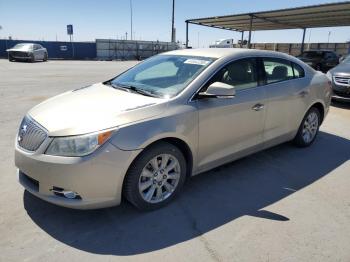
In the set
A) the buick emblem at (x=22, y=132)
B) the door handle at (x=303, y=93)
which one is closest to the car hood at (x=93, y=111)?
the buick emblem at (x=22, y=132)

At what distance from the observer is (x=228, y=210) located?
11.3ft

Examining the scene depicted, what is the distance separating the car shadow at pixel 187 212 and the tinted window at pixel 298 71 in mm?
1372

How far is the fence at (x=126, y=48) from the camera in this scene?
37.8 metres

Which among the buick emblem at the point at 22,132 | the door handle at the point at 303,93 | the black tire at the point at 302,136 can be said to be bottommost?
the black tire at the point at 302,136

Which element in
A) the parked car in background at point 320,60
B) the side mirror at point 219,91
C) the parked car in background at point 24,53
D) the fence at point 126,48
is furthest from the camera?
the fence at point 126,48

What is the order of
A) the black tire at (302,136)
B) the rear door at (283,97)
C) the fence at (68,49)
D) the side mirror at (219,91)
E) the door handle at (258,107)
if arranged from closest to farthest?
the side mirror at (219,91) → the door handle at (258,107) → the rear door at (283,97) → the black tire at (302,136) → the fence at (68,49)

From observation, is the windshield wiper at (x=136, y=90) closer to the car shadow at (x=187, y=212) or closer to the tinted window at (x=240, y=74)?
the tinted window at (x=240, y=74)

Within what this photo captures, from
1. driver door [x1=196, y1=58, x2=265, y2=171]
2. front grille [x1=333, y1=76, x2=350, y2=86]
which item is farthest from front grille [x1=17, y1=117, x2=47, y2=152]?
front grille [x1=333, y1=76, x2=350, y2=86]

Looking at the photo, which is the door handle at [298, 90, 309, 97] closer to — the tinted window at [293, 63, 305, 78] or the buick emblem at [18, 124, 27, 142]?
the tinted window at [293, 63, 305, 78]

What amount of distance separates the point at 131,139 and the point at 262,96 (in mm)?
2087

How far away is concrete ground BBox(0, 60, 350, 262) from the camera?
274cm

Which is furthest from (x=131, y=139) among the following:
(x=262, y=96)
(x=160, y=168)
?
(x=262, y=96)

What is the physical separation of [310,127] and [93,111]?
382 centimetres

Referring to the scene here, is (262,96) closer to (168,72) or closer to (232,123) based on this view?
(232,123)
